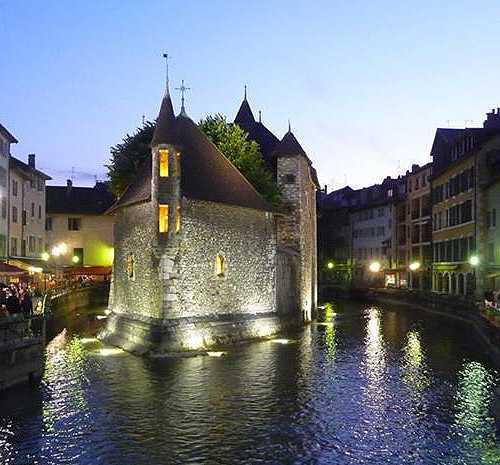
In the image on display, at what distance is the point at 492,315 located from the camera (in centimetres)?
3084

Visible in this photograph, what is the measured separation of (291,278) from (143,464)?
2493 cm

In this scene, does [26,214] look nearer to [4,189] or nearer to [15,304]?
[4,189]

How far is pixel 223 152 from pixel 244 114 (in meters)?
16.3

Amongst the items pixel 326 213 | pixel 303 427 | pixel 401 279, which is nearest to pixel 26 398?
pixel 303 427

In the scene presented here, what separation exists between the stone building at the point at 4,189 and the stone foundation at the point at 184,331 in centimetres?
1728

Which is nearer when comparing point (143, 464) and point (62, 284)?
point (143, 464)

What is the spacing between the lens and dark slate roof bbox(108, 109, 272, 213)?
99.7 ft

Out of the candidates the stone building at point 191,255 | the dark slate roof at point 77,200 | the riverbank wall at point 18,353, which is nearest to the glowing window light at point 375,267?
the dark slate roof at point 77,200

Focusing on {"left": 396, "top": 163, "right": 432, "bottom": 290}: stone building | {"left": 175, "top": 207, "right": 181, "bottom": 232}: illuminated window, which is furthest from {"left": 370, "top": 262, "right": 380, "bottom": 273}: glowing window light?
{"left": 175, "top": 207, "right": 181, "bottom": 232}: illuminated window

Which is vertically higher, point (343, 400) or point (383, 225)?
point (383, 225)

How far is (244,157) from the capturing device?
38.4 metres

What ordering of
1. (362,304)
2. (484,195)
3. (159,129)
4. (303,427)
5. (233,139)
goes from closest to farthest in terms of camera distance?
(303,427) < (159,129) < (233,139) < (484,195) < (362,304)

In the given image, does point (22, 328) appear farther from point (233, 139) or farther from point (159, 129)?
point (233, 139)

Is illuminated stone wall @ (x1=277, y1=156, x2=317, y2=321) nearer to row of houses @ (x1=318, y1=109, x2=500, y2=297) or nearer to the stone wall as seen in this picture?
the stone wall
